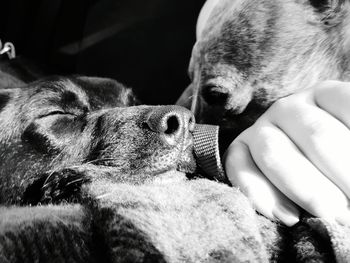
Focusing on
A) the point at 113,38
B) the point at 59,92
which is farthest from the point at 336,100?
the point at 113,38

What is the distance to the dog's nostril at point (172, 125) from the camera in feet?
4.30

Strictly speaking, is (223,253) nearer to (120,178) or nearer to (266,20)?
(120,178)

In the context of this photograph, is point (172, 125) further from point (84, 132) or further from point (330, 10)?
point (330, 10)

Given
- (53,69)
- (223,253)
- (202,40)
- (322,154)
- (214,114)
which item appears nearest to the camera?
(223,253)

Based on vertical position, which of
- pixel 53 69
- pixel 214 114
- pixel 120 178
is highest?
pixel 120 178

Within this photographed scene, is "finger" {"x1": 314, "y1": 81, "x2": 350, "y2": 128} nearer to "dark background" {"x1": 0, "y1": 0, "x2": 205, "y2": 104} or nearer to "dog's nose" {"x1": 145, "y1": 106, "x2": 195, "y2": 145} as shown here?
"dog's nose" {"x1": 145, "y1": 106, "x2": 195, "y2": 145}

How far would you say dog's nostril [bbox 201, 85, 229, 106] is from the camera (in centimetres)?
178

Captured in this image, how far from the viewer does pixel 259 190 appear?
1.01 metres

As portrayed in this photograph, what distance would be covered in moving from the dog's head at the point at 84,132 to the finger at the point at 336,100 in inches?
13.4

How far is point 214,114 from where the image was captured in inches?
70.8

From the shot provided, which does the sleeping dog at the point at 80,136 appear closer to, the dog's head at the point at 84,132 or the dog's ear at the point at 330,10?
the dog's head at the point at 84,132

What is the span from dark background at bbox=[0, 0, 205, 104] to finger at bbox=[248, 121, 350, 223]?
1766 millimetres

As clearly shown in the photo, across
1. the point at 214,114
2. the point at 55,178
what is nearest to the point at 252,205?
the point at 55,178

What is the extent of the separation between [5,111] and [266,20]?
1.01 metres
